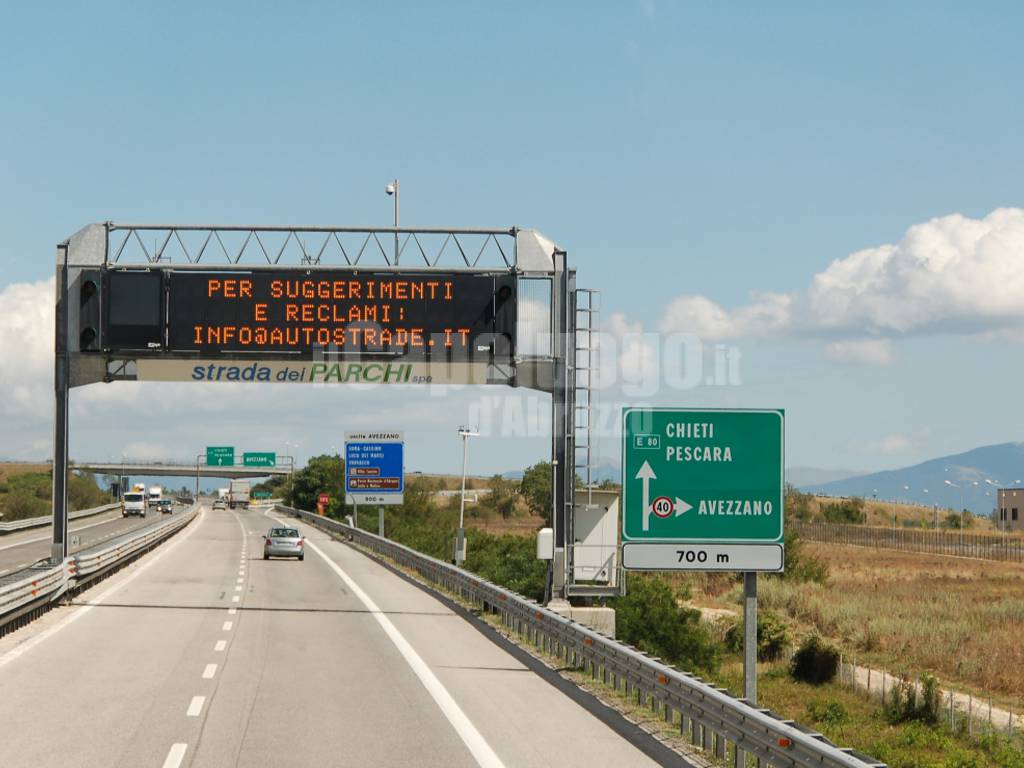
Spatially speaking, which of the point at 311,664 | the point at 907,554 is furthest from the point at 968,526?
→ the point at 311,664

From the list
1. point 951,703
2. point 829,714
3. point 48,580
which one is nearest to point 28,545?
point 48,580

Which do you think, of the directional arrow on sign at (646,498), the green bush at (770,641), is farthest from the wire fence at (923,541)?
the directional arrow on sign at (646,498)

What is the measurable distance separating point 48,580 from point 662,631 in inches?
570

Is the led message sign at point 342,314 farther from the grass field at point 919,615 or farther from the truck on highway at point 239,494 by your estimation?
the truck on highway at point 239,494

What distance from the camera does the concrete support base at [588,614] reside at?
25.7 m

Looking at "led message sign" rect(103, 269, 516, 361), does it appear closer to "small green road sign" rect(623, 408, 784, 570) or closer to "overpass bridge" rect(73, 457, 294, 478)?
"small green road sign" rect(623, 408, 784, 570)

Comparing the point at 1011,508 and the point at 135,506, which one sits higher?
the point at 135,506

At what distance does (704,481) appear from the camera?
15312 millimetres

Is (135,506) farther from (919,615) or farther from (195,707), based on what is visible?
(195,707)

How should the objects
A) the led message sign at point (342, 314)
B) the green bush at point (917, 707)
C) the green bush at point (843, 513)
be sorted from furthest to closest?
the green bush at point (843, 513), the led message sign at point (342, 314), the green bush at point (917, 707)

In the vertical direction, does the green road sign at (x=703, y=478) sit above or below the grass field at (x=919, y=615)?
above

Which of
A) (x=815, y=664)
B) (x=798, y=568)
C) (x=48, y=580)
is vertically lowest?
(x=798, y=568)

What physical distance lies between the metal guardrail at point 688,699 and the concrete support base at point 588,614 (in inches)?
43.3

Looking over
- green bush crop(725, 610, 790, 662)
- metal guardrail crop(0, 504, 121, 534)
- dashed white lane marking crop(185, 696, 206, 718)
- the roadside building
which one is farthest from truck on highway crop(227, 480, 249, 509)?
dashed white lane marking crop(185, 696, 206, 718)
